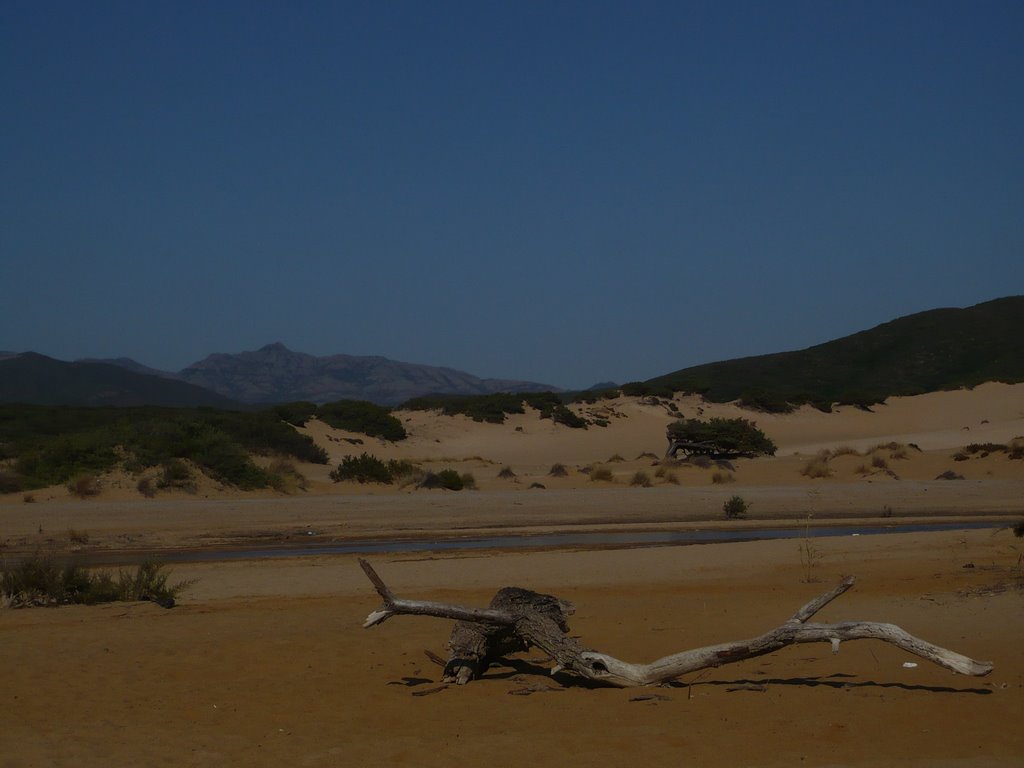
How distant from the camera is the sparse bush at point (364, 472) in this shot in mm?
33531

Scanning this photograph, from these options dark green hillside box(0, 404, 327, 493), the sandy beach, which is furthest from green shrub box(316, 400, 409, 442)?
the sandy beach

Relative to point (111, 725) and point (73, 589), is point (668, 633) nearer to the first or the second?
point (111, 725)

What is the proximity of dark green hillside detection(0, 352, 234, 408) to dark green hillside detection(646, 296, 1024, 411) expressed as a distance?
195ft

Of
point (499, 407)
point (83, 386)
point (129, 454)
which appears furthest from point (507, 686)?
point (83, 386)

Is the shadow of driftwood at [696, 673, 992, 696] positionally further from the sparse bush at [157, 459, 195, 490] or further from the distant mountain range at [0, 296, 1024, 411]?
the distant mountain range at [0, 296, 1024, 411]

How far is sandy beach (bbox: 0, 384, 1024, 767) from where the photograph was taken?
718 cm

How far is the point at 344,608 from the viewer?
13.5m

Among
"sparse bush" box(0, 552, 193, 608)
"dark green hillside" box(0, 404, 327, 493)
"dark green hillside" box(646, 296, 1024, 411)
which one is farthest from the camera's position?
"dark green hillside" box(646, 296, 1024, 411)

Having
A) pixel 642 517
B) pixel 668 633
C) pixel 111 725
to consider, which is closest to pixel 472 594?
pixel 668 633

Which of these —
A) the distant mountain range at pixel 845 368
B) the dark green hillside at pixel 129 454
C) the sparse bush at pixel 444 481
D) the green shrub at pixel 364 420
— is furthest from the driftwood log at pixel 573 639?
the distant mountain range at pixel 845 368

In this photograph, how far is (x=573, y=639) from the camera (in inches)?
348

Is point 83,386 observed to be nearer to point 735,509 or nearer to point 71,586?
point 735,509

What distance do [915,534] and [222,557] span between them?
12.5 meters

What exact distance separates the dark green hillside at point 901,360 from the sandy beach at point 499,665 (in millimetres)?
70678
